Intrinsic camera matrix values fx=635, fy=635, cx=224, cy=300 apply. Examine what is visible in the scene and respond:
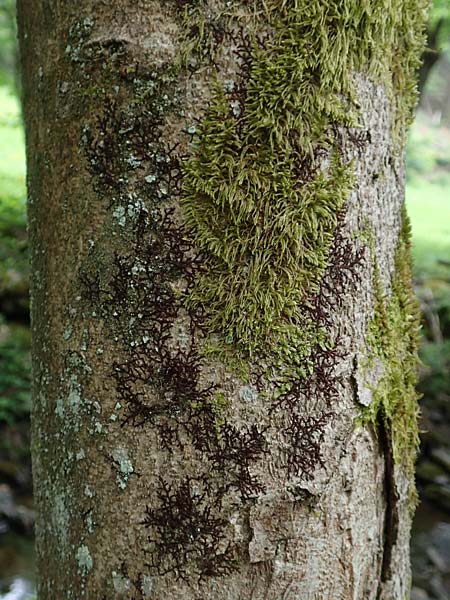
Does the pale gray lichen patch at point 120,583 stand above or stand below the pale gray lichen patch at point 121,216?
below

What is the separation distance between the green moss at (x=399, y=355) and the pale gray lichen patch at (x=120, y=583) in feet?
1.37

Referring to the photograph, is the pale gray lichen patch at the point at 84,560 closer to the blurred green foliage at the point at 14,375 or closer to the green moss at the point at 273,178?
the green moss at the point at 273,178

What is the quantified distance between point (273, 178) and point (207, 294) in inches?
7.4

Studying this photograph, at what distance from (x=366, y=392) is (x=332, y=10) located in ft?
1.84

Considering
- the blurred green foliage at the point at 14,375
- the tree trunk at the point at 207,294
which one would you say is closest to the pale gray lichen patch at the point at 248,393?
the tree trunk at the point at 207,294

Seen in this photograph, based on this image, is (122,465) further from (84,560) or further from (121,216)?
(121,216)

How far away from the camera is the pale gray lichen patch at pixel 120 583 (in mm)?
888

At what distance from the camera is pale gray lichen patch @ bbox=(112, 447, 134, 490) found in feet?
2.90

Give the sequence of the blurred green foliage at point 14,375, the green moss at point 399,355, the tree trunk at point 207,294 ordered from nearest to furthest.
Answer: the tree trunk at point 207,294 → the green moss at point 399,355 → the blurred green foliage at point 14,375

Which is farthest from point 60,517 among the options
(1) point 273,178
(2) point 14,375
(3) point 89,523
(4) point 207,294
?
(2) point 14,375

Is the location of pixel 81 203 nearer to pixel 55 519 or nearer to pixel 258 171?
pixel 258 171

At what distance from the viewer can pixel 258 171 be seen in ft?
2.93

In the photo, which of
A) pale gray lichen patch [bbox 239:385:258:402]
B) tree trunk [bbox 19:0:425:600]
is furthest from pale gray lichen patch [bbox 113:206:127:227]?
pale gray lichen patch [bbox 239:385:258:402]

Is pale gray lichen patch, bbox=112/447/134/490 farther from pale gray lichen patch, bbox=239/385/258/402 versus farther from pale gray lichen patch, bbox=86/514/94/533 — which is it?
pale gray lichen patch, bbox=239/385/258/402
